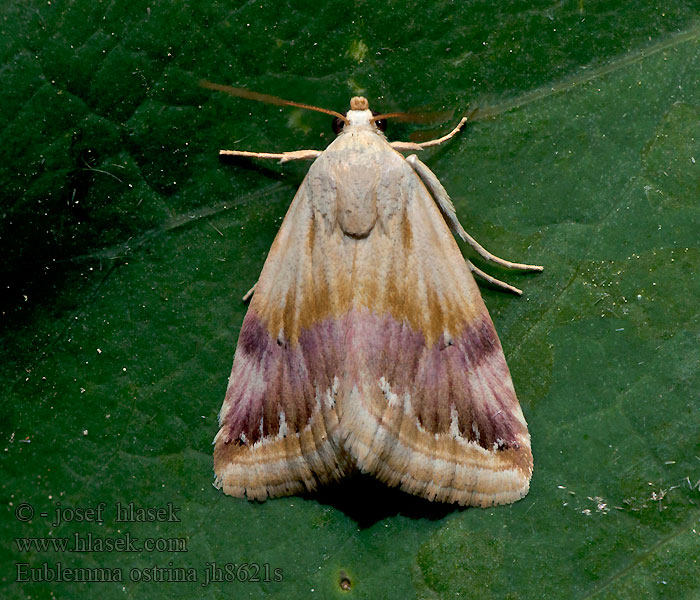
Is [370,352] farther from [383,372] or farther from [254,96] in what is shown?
[254,96]

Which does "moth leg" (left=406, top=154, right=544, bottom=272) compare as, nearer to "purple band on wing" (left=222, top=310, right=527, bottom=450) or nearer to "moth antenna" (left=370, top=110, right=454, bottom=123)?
"moth antenna" (left=370, top=110, right=454, bottom=123)

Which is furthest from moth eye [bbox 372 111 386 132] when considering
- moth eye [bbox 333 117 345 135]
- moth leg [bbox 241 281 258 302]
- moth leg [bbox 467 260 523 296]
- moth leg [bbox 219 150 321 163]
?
moth leg [bbox 241 281 258 302]

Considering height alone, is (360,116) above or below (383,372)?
above

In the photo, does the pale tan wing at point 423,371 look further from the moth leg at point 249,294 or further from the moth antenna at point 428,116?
the moth leg at point 249,294

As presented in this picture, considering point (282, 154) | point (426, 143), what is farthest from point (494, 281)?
point (282, 154)

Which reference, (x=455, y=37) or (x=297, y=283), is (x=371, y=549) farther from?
(x=455, y=37)

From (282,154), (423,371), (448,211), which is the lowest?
(423,371)

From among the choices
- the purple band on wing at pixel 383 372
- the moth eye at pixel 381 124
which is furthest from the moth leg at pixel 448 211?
the purple band on wing at pixel 383 372
